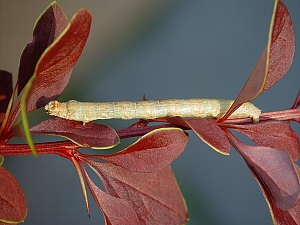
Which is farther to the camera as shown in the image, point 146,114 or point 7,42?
point 7,42

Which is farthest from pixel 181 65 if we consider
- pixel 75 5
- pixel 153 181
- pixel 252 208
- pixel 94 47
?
pixel 153 181

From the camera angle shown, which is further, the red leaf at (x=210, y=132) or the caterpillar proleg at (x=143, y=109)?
the caterpillar proleg at (x=143, y=109)

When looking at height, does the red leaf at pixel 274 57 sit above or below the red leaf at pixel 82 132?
above

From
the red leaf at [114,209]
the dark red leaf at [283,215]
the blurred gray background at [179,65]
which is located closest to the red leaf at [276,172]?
the dark red leaf at [283,215]

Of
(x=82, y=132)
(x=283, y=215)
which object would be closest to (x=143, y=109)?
(x=82, y=132)

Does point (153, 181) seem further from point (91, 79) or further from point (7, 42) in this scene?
point (7, 42)

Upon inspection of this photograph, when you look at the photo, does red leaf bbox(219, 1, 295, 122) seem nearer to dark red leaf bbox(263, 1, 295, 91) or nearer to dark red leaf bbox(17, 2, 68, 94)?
dark red leaf bbox(263, 1, 295, 91)

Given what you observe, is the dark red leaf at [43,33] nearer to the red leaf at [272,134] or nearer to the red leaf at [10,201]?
the red leaf at [10,201]
